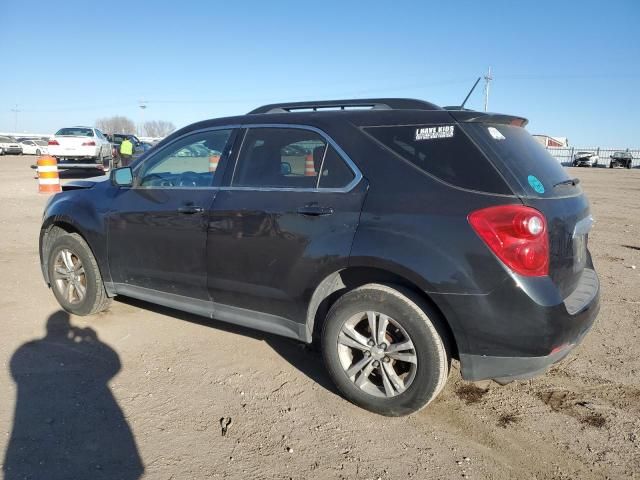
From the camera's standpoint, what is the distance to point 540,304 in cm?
247

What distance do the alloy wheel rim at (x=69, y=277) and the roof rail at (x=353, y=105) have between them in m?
2.21

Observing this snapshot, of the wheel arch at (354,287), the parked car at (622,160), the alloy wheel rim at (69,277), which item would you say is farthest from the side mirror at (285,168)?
the parked car at (622,160)

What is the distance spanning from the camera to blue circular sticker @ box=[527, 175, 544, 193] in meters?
2.65

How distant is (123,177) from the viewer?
4012 millimetres

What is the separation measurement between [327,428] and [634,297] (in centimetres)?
404

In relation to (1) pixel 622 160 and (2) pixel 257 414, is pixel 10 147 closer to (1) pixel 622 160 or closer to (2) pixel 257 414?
(2) pixel 257 414

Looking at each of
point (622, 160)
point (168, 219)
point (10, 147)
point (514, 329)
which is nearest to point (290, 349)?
point (168, 219)

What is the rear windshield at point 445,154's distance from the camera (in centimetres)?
260

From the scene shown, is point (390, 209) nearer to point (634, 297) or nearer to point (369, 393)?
point (369, 393)

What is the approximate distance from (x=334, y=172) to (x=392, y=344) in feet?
3.66

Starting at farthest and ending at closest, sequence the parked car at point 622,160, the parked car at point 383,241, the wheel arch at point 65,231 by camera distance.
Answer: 1. the parked car at point 622,160
2. the wheel arch at point 65,231
3. the parked car at point 383,241

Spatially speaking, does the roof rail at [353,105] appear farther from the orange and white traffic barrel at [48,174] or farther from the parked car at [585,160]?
the parked car at [585,160]

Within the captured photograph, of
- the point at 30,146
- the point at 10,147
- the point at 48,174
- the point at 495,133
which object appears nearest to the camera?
the point at 495,133

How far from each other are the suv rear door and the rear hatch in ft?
2.57
